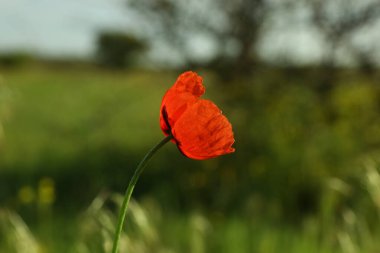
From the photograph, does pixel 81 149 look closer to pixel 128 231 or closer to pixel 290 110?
pixel 290 110

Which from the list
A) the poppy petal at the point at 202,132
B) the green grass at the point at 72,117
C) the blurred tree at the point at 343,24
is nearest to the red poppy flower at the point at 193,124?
the poppy petal at the point at 202,132

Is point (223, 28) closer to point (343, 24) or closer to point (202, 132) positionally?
point (343, 24)

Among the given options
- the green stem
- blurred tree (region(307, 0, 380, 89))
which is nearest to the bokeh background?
blurred tree (region(307, 0, 380, 89))

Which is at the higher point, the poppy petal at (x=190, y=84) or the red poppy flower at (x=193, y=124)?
the poppy petal at (x=190, y=84)

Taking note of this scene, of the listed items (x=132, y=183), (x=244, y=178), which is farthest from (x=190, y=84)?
(x=244, y=178)

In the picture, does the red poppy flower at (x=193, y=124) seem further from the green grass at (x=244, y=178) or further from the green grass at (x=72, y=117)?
the green grass at (x=72, y=117)

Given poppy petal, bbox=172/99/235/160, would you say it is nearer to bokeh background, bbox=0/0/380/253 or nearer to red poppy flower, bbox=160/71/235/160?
red poppy flower, bbox=160/71/235/160

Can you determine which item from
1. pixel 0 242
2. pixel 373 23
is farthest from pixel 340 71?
pixel 0 242
